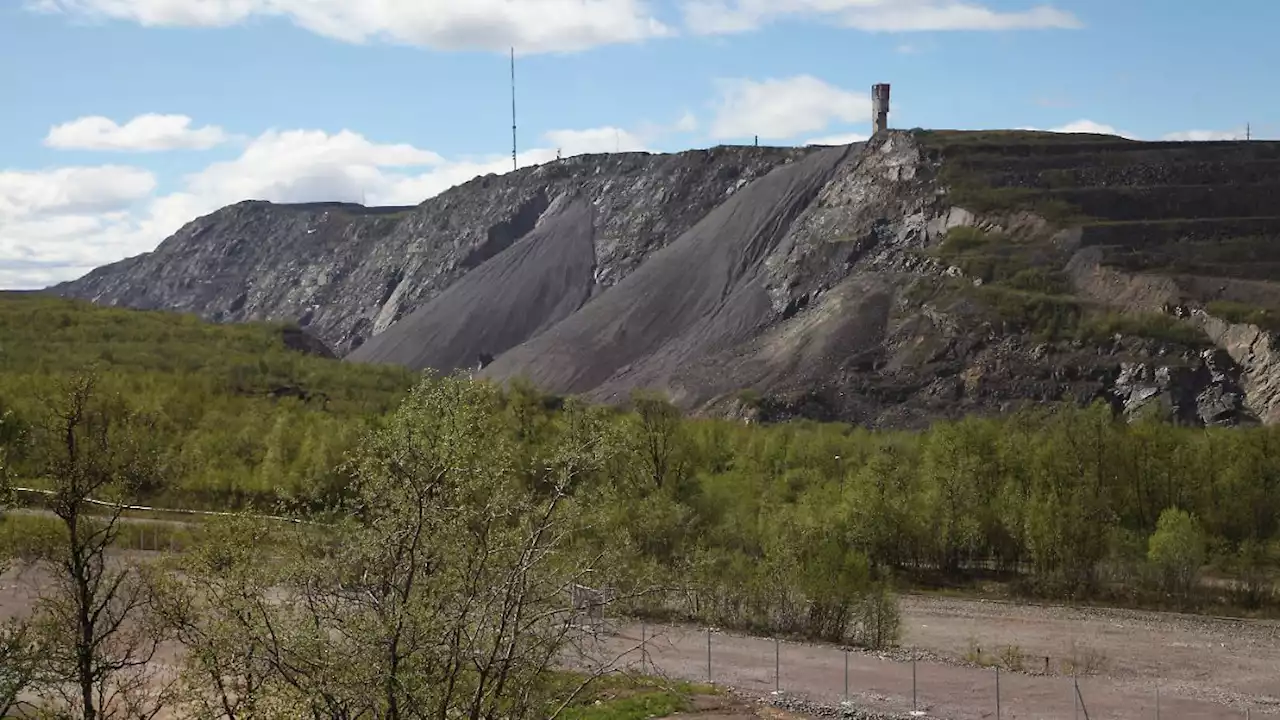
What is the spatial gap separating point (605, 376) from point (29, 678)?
315 ft

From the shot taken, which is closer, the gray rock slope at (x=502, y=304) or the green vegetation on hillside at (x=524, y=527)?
the green vegetation on hillside at (x=524, y=527)

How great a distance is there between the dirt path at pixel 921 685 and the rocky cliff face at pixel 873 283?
3365 centimetres

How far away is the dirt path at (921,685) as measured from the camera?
111ft

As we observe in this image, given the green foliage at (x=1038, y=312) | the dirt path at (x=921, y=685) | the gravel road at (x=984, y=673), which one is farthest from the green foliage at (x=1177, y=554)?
the green foliage at (x=1038, y=312)

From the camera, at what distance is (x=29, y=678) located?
53.6ft

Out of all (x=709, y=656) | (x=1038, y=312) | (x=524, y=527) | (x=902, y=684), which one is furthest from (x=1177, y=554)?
(x=1038, y=312)

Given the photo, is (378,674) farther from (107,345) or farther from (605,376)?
(605,376)

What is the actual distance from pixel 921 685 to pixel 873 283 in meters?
75.5

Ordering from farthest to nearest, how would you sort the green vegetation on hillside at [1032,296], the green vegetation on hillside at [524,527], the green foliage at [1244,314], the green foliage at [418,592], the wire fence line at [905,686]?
the green vegetation on hillside at [1032,296] < the green foliage at [1244,314] < the wire fence line at [905,686] < the green vegetation on hillside at [524,527] < the green foliage at [418,592]

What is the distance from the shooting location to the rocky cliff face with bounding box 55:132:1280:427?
93.1 metres

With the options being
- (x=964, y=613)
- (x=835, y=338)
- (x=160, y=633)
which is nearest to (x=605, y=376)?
(x=835, y=338)

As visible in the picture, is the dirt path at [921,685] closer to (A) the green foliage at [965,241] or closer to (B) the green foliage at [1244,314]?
(B) the green foliage at [1244,314]

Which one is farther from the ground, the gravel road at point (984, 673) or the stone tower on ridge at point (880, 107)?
the stone tower on ridge at point (880, 107)

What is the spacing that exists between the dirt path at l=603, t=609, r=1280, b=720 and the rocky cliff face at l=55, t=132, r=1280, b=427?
33652 mm
